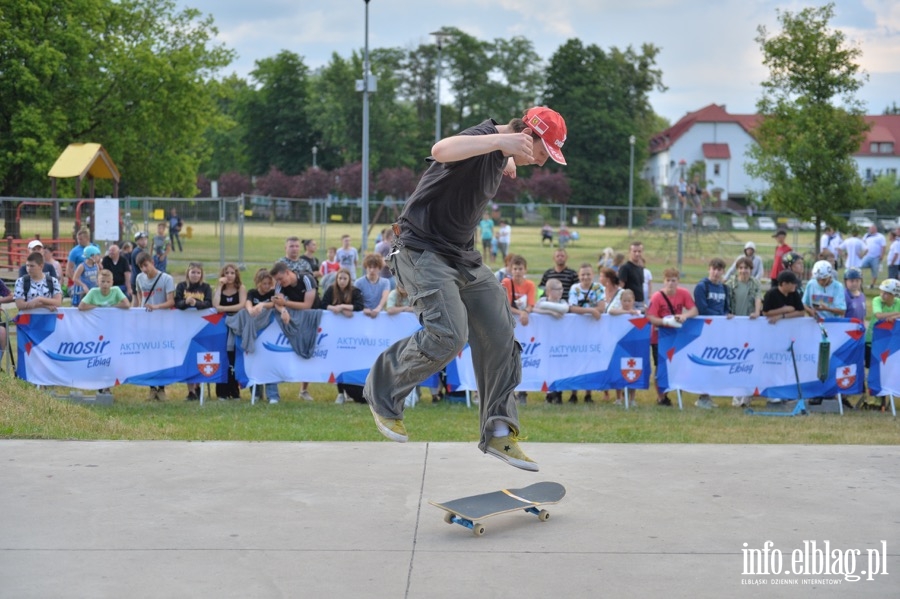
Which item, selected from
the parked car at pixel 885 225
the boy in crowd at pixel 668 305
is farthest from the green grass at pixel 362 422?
the parked car at pixel 885 225

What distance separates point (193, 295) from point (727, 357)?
641 centimetres

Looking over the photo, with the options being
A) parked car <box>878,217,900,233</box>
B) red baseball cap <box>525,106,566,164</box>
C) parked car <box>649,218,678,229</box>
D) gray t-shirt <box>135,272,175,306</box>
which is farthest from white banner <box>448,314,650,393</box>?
parked car <box>878,217,900,233</box>

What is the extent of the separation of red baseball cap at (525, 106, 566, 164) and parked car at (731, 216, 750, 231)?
35427 mm

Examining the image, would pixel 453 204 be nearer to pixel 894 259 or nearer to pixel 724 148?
pixel 894 259

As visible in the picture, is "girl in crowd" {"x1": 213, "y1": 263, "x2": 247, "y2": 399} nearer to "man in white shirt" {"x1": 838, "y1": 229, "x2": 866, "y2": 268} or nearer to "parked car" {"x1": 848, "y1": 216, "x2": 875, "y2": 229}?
"man in white shirt" {"x1": 838, "y1": 229, "x2": 866, "y2": 268}

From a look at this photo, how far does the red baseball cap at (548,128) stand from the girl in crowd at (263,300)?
684 centimetres

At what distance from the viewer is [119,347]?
1136 centimetres

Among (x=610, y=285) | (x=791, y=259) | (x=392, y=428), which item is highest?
(x=791, y=259)

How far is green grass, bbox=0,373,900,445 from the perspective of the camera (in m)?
8.53

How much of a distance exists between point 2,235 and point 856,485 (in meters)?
24.5

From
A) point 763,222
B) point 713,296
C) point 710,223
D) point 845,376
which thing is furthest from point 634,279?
point 763,222

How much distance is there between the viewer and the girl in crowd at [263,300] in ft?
37.7

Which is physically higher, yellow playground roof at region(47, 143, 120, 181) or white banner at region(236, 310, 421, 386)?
yellow playground roof at region(47, 143, 120, 181)

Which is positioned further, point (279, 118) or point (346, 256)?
point (279, 118)
